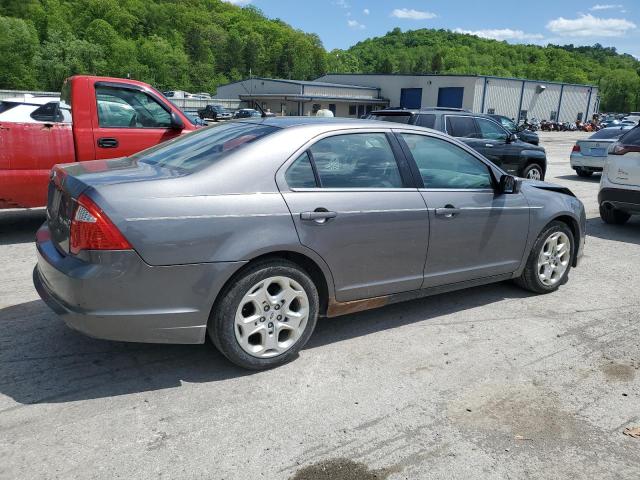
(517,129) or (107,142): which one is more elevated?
(107,142)

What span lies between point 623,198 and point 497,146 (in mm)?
4181

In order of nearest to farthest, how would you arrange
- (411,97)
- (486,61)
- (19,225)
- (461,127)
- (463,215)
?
(463,215)
(19,225)
(461,127)
(411,97)
(486,61)

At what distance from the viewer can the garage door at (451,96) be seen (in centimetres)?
5588

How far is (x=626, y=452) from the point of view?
289cm

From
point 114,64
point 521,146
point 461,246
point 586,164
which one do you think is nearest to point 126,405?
point 461,246

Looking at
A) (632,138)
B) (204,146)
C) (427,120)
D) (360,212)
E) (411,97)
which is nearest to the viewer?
(360,212)

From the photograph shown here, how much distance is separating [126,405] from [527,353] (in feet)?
9.08

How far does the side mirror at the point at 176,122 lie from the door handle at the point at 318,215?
4127mm

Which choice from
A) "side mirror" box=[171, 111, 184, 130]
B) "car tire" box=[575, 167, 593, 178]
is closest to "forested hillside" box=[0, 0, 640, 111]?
"car tire" box=[575, 167, 593, 178]

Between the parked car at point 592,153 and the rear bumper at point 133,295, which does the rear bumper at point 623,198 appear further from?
the parked car at point 592,153

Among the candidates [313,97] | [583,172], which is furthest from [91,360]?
[313,97]

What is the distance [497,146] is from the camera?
1183 centimetres

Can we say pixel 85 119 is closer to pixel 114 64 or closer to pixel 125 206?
pixel 125 206

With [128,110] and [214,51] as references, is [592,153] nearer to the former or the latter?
[128,110]
